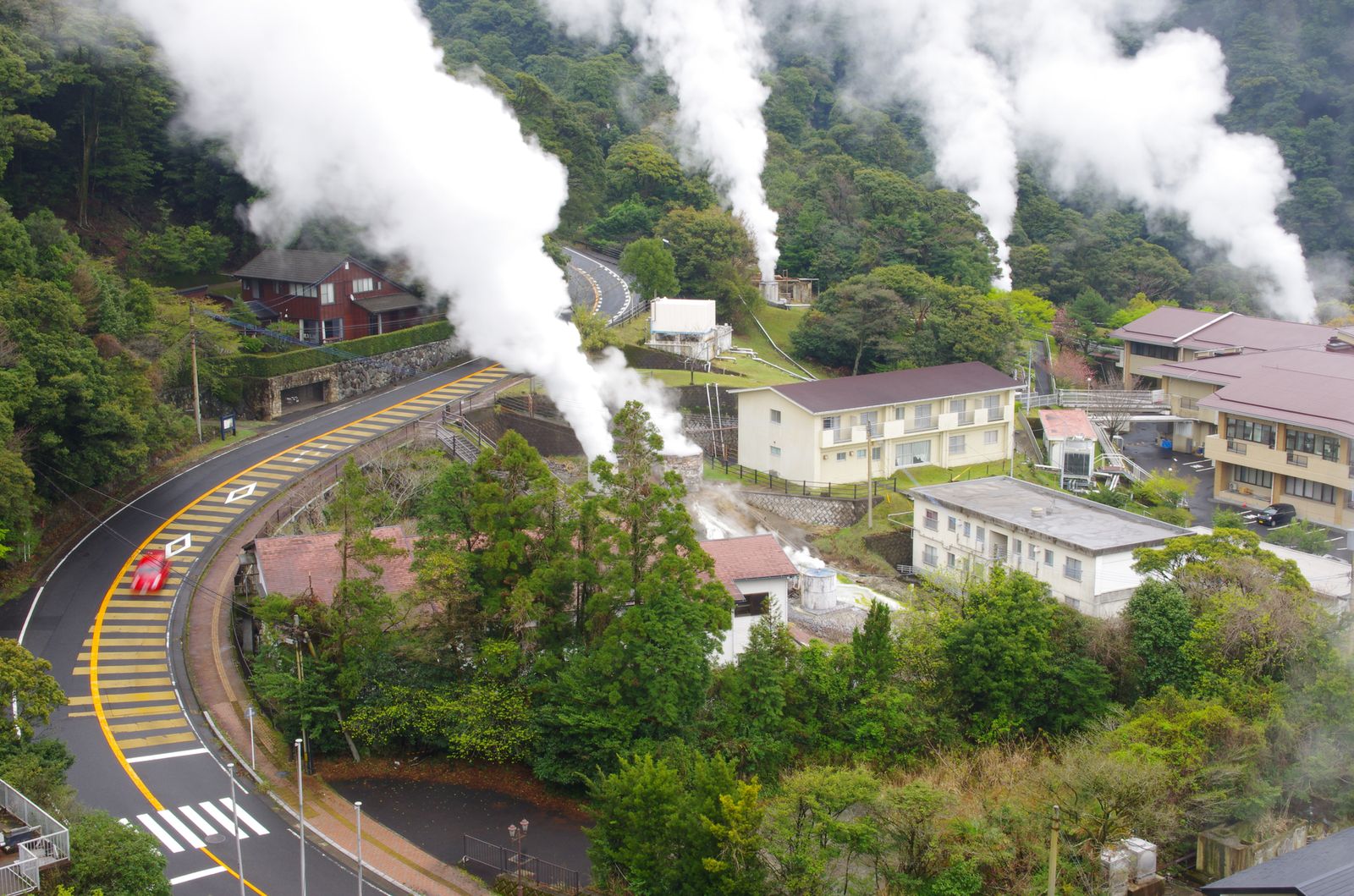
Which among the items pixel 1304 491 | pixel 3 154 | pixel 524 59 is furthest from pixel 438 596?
pixel 524 59

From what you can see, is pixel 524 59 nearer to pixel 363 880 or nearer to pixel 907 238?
pixel 907 238

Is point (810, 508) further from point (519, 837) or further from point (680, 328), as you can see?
point (519, 837)

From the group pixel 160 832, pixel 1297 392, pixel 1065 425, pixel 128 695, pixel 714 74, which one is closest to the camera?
pixel 160 832

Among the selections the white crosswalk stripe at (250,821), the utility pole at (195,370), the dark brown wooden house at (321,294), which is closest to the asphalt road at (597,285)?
the dark brown wooden house at (321,294)

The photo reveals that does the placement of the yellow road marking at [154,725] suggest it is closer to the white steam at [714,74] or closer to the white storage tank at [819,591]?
the white storage tank at [819,591]

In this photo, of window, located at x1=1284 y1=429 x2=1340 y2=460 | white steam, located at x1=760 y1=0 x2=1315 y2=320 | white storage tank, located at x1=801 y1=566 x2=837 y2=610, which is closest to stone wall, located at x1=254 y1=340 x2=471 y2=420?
white storage tank, located at x1=801 y1=566 x2=837 y2=610

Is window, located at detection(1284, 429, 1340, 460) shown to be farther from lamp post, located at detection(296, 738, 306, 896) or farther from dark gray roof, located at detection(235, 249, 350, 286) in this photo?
lamp post, located at detection(296, 738, 306, 896)

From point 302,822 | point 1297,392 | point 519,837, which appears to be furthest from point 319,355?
point 1297,392
